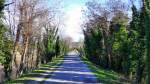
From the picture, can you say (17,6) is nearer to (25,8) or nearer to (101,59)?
(25,8)

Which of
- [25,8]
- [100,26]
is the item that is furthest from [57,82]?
[100,26]

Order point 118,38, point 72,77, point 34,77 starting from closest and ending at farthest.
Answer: point 34,77
point 72,77
point 118,38

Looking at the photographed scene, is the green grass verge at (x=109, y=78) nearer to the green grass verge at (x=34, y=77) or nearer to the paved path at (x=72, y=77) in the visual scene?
the paved path at (x=72, y=77)

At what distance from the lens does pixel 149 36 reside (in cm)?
2645

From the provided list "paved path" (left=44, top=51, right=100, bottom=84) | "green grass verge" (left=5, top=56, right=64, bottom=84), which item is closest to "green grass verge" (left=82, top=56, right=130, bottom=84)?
"paved path" (left=44, top=51, right=100, bottom=84)

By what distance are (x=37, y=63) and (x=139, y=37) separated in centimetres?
3631

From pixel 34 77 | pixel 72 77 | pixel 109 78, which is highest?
pixel 34 77

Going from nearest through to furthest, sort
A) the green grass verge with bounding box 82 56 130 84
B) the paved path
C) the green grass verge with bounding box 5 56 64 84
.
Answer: the green grass verge with bounding box 5 56 64 84 → the paved path → the green grass verge with bounding box 82 56 130 84

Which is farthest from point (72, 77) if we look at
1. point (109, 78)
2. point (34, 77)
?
point (34, 77)

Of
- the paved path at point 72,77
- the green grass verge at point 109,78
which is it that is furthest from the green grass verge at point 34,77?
the green grass verge at point 109,78

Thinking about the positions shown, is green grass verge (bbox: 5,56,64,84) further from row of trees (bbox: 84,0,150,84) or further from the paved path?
row of trees (bbox: 84,0,150,84)

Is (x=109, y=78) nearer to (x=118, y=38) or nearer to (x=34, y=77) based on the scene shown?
(x=34, y=77)

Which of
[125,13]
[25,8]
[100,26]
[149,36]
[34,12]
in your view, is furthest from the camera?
[100,26]

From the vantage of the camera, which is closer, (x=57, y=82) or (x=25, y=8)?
(x=57, y=82)
